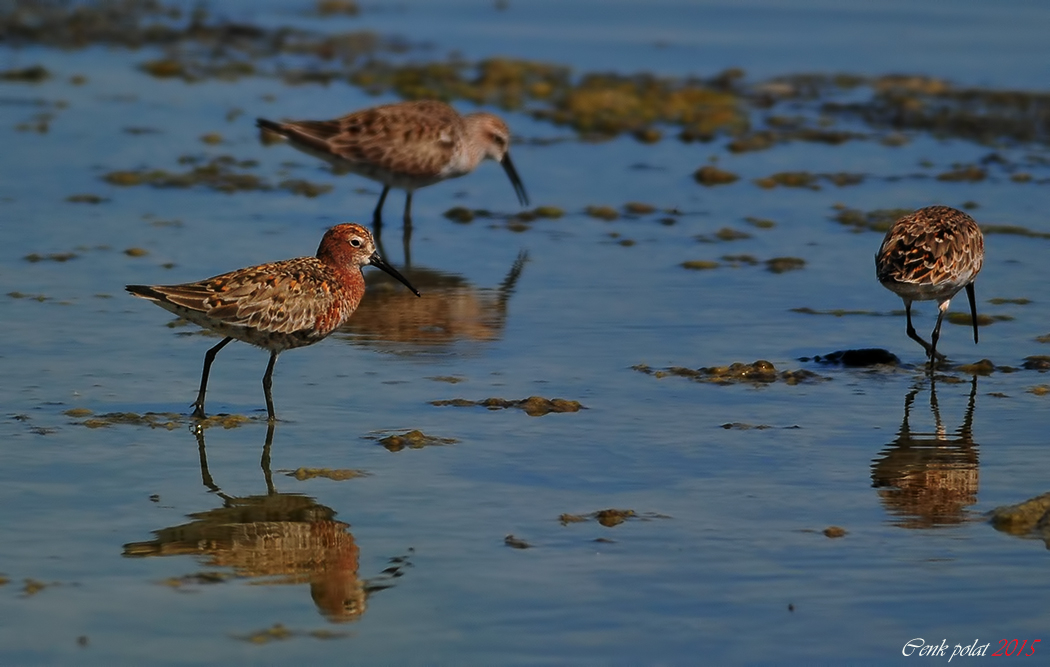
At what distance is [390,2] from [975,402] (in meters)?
19.0

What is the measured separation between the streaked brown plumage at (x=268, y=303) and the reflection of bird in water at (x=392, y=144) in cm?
492

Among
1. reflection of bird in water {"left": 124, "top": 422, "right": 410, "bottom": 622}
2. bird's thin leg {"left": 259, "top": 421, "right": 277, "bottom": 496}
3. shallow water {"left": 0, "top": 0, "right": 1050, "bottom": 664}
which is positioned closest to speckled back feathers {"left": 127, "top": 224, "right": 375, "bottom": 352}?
shallow water {"left": 0, "top": 0, "right": 1050, "bottom": 664}

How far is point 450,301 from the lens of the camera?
11977 mm

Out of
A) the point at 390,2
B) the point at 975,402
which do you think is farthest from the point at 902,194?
the point at 390,2

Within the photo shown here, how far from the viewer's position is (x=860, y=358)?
33.6 feet

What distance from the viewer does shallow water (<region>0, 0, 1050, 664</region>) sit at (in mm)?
6188

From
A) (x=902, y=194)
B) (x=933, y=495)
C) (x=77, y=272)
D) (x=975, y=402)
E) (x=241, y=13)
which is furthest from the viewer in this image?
(x=241, y=13)

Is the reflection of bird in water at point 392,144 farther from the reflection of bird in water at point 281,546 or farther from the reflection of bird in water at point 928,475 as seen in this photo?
the reflection of bird in water at point 281,546

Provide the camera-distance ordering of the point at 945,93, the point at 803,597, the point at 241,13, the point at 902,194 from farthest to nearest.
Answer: the point at 241,13, the point at 945,93, the point at 902,194, the point at 803,597

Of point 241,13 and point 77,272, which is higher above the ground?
point 241,13

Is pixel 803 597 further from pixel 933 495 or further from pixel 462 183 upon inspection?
pixel 462 183
